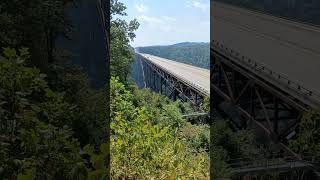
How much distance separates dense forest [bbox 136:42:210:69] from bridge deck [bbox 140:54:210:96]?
174 mm

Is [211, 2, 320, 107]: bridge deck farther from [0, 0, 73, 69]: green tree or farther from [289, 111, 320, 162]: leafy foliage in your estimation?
[0, 0, 73, 69]: green tree

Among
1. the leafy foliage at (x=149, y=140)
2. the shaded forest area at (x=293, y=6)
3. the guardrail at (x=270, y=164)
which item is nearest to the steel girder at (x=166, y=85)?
the leafy foliage at (x=149, y=140)

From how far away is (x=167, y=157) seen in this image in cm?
461

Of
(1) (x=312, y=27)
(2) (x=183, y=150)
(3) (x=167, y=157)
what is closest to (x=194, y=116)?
(2) (x=183, y=150)

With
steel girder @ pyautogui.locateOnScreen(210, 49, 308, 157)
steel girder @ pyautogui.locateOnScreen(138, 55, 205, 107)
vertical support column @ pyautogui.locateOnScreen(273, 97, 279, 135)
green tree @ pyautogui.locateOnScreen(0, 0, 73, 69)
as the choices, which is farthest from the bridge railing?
green tree @ pyautogui.locateOnScreen(0, 0, 73, 69)

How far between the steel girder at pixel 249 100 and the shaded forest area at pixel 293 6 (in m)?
1.92

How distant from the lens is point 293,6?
9820 millimetres

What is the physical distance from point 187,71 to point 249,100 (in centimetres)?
280

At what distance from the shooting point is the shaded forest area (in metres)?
9.24

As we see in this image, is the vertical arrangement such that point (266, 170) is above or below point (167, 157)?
below

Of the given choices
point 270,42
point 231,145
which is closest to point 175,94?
point 231,145

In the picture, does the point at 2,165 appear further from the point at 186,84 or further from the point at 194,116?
the point at 186,84

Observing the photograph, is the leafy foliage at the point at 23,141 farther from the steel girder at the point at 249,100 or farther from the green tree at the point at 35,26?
the steel girder at the point at 249,100

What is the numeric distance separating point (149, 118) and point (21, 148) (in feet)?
7.24
